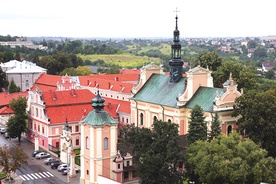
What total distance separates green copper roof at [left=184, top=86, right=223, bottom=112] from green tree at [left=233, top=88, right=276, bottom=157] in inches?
209

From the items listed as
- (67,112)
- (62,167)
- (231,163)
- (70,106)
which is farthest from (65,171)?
(231,163)

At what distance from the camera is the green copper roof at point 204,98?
50041mm

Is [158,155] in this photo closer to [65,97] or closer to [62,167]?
[62,167]

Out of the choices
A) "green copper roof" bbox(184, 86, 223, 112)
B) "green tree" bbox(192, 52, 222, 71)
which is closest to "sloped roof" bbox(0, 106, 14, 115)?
"green tree" bbox(192, 52, 222, 71)

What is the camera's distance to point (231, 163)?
34.7 metres

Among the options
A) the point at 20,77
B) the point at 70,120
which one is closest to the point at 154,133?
the point at 70,120

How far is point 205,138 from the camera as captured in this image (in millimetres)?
42375

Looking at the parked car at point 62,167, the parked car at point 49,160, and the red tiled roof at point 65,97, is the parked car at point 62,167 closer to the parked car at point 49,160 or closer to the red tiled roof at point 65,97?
the parked car at point 49,160

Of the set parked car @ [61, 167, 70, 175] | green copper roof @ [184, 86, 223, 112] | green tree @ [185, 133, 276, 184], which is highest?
green copper roof @ [184, 86, 223, 112]

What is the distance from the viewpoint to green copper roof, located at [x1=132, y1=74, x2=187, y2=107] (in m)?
54.4

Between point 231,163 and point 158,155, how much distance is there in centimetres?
599

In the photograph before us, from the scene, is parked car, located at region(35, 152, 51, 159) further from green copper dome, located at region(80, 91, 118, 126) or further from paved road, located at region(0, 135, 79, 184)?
green copper dome, located at region(80, 91, 118, 126)

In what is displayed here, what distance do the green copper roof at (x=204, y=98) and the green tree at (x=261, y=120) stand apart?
17.4ft

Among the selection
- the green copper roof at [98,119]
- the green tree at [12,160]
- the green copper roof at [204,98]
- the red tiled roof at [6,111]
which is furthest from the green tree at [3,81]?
the green copper roof at [98,119]
